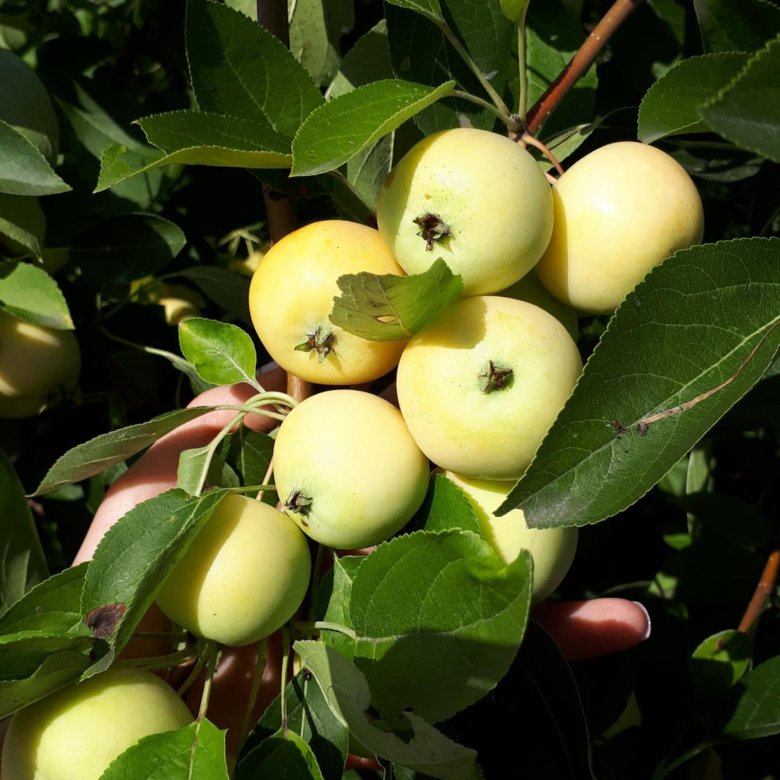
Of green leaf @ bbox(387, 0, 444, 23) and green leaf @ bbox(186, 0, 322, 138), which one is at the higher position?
green leaf @ bbox(387, 0, 444, 23)

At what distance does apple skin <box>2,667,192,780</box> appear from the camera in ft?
2.82

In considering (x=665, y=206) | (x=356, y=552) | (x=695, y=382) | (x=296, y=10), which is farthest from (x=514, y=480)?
(x=296, y=10)

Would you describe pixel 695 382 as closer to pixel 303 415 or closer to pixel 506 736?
pixel 303 415

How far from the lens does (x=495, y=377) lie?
816mm

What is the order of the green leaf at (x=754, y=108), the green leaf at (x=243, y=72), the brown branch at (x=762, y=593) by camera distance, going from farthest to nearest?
the brown branch at (x=762, y=593), the green leaf at (x=243, y=72), the green leaf at (x=754, y=108)

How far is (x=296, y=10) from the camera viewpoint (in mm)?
1312

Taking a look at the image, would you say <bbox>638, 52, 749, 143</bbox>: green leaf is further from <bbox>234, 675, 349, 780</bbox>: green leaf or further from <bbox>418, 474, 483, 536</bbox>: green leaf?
<bbox>234, 675, 349, 780</bbox>: green leaf

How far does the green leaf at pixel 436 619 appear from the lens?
75 cm

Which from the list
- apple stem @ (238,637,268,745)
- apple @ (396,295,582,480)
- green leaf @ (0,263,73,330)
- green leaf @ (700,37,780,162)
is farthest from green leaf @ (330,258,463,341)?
green leaf @ (0,263,73,330)

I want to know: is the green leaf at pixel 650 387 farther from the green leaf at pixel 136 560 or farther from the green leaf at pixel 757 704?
the green leaf at pixel 757 704

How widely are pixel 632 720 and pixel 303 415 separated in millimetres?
1008

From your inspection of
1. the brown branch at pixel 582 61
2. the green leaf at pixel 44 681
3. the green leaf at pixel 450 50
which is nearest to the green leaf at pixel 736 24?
the brown branch at pixel 582 61

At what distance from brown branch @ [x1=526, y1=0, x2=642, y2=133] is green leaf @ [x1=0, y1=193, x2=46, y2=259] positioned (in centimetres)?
75

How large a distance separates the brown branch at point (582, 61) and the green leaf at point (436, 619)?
0.53 m
